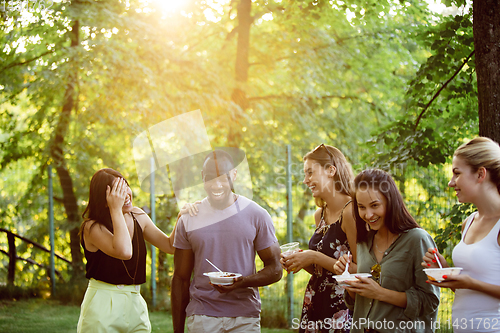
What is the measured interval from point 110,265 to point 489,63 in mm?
3375

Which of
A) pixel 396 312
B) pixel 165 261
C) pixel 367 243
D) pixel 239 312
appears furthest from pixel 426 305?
pixel 165 261

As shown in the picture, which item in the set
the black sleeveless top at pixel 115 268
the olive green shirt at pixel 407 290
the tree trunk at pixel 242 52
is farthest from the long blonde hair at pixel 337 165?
the tree trunk at pixel 242 52

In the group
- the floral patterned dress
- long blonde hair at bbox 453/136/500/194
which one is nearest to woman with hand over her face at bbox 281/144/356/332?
the floral patterned dress

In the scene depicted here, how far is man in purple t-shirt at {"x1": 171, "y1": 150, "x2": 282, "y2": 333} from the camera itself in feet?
9.27

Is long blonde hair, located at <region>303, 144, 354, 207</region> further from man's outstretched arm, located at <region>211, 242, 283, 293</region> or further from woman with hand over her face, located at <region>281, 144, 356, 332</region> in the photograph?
man's outstretched arm, located at <region>211, 242, 283, 293</region>

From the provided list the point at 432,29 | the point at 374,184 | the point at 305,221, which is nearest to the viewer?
the point at 374,184

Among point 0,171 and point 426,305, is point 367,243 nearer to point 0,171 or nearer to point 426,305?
point 426,305

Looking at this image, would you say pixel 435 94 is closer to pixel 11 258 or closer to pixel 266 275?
pixel 266 275

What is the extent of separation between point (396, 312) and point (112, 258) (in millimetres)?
1789

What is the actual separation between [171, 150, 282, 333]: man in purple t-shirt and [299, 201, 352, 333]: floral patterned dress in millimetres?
298

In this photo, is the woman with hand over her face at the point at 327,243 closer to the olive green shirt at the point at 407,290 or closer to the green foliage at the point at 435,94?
the olive green shirt at the point at 407,290

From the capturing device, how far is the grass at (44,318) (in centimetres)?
635

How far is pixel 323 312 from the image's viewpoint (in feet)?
9.68

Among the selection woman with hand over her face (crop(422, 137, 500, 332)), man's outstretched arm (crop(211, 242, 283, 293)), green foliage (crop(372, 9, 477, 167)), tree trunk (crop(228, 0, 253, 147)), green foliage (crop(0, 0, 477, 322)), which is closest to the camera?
woman with hand over her face (crop(422, 137, 500, 332))
